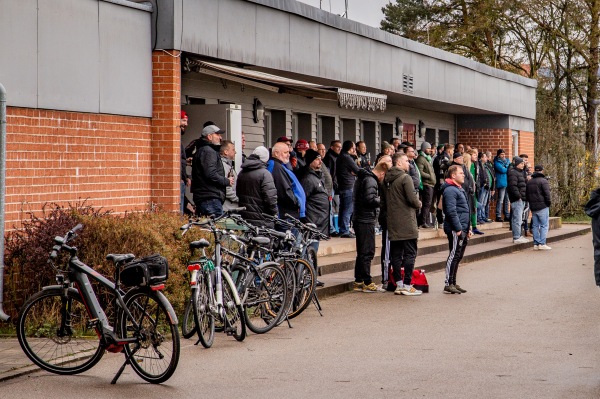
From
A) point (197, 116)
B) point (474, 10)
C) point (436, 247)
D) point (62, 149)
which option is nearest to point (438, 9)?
point (474, 10)

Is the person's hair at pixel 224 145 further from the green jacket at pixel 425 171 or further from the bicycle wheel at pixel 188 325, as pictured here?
the green jacket at pixel 425 171

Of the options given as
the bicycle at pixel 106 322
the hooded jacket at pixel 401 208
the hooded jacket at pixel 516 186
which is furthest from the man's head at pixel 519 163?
the bicycle at pixel 106 322

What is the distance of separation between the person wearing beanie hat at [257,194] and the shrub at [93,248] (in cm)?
194

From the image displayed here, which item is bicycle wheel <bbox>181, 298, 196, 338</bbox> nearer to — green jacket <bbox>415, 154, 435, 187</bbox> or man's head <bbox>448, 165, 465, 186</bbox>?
man's head <bbox>448, 165, 465, 186</bbox>

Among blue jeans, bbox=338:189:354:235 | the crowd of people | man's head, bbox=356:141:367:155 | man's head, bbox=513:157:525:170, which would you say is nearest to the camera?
the crowd of people

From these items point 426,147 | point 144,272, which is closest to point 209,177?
point 144,272

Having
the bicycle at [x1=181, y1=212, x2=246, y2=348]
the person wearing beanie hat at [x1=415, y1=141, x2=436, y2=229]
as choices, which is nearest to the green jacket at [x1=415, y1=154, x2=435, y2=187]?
the person wearing beanie hat at [x1=415, y1=141, x2=436, y2=229]

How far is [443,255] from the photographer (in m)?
21.0

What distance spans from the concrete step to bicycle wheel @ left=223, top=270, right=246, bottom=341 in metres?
3.69

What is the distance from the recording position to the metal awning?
52.6 ft

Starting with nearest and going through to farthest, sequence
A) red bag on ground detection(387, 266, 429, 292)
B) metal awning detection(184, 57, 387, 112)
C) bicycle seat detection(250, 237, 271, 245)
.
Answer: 1. bicycle seat detection(250, 237, 271, 245)
2. red bag on ground detection(387, 266, 429, 292)
3. metal awning detection(184, 57, 387, 112)

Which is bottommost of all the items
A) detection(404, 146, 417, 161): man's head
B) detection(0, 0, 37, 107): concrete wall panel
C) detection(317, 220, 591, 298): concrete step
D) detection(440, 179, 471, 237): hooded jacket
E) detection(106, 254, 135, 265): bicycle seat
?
detection(317, 220, 591, 298): concrete step

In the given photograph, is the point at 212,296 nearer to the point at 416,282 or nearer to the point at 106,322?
the point at 106,322

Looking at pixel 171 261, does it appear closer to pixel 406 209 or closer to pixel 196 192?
pixel 196 192
